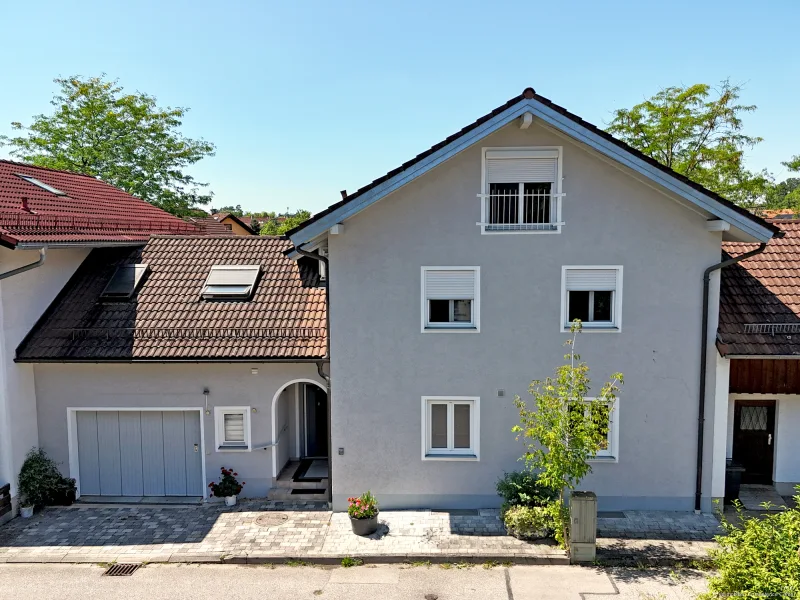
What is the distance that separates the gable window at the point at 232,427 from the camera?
12945 mm

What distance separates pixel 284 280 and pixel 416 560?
7.48 meters

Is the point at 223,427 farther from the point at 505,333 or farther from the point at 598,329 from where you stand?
the point at 598,329

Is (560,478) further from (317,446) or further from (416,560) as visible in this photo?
(317,446)

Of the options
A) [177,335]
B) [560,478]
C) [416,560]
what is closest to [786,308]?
[560,478]

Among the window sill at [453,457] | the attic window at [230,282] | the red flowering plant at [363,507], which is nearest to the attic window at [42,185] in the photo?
the attic window at [230,282]

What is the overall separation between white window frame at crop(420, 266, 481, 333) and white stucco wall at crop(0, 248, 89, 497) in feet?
29.5

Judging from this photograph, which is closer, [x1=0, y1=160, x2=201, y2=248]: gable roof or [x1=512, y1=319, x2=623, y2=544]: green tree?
[x1=512, y1=319, x2=623, y2=544]: green tree

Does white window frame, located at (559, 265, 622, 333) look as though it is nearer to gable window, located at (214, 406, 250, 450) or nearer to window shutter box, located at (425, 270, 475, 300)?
window shutter box, located at (425, 270, 475, 300)

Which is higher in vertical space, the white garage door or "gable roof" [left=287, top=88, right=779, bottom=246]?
"gable roof" [left=287, top=88, right=779, bottom=246]

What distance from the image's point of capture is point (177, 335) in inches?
506

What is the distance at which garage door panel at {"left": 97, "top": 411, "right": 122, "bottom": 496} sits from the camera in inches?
523

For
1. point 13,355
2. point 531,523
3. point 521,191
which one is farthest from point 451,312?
point 13,355

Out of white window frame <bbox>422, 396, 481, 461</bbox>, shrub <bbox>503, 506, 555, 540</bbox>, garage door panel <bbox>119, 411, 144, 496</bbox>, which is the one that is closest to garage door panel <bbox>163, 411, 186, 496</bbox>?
garage door panel <bbox>119, 411, 144, 496</bbox>

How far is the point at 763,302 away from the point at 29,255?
1664cm
